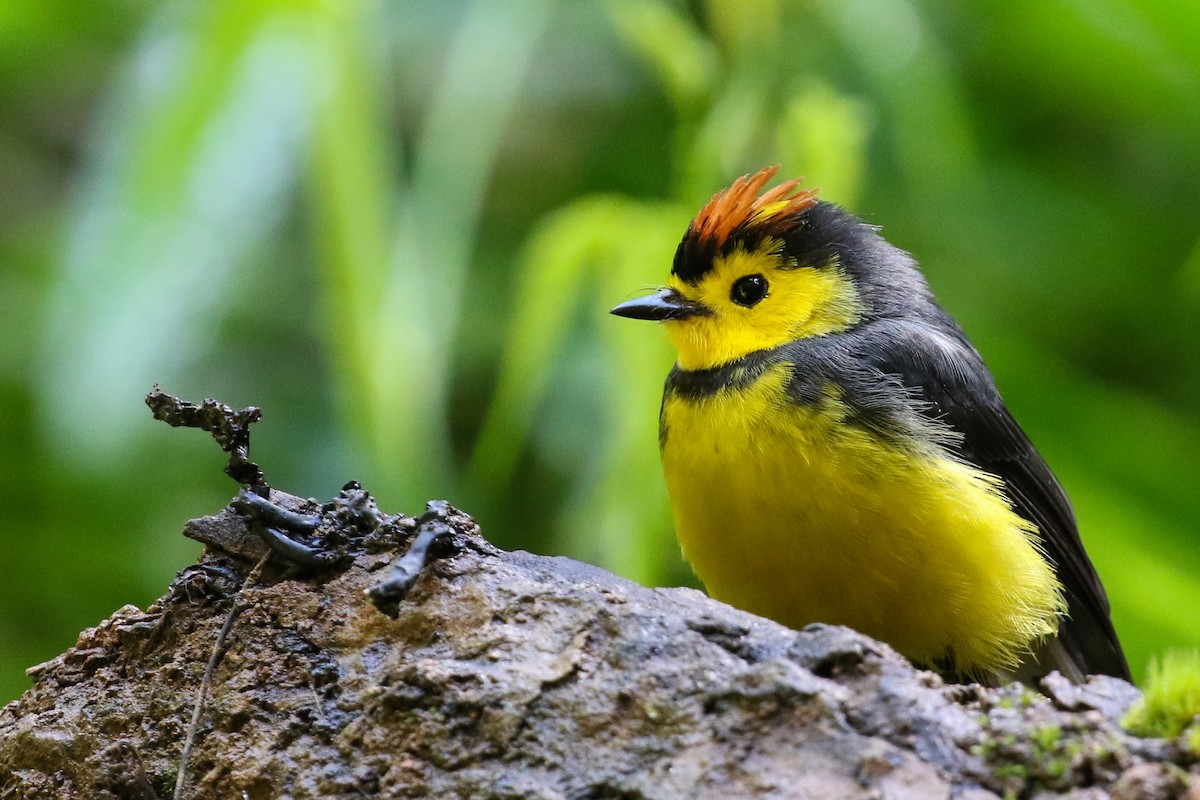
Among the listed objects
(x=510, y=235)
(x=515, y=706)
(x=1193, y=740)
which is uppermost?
(x=510, y=235)

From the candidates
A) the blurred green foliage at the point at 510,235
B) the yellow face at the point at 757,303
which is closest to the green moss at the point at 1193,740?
the yellow face at the point at 757,303

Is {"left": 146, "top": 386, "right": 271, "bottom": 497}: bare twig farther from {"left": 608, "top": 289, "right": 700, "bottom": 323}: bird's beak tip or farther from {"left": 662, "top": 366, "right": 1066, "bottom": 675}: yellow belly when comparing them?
{"left": 608, "top": 289, "right": 700, "bottom": 323}: bird's beak tip

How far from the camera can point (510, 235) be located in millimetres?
4199

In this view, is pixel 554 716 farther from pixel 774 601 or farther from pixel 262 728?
pixel 774 601

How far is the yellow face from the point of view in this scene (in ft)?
7.55

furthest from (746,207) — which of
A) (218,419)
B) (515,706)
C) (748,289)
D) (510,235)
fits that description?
(510,235)

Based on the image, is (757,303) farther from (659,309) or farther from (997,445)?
(997,445)

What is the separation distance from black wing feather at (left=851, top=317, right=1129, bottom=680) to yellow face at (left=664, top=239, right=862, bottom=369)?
10cm

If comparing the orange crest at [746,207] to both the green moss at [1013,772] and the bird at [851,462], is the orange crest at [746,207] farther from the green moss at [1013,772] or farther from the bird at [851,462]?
the green moss at [1013,772]

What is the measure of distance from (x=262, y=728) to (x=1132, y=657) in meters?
2.41

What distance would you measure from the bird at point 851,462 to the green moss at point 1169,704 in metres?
0.66

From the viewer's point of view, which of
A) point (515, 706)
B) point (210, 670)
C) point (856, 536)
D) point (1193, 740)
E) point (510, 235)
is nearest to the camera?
point (1193, 740)

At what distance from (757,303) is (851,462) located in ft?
1.54

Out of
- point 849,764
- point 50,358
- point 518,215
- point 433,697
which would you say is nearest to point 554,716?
point 433,697
